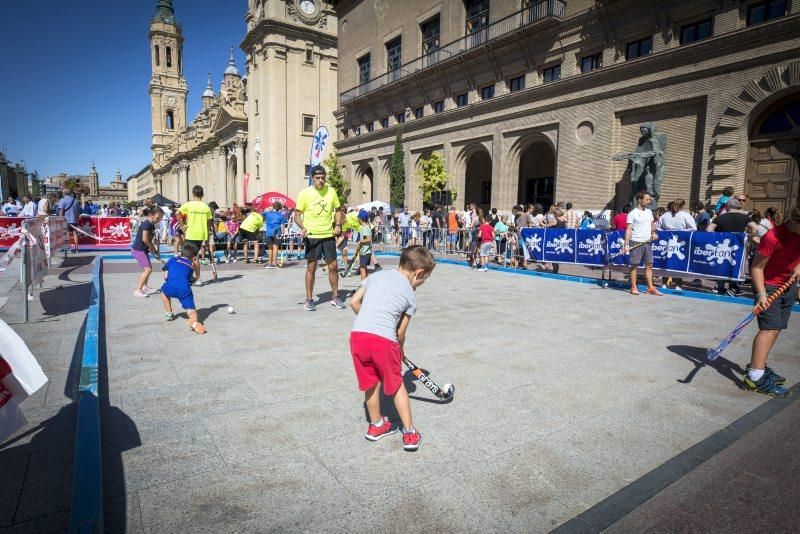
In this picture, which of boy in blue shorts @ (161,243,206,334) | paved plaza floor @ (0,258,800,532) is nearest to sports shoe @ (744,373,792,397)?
paved plaza floor @ (0,258,800,532)

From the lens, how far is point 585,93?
20.1 meters

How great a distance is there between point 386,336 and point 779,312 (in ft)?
12.2

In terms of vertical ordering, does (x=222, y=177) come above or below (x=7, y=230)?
above

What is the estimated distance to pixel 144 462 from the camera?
2723 millimetres

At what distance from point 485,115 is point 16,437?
83.1 feet

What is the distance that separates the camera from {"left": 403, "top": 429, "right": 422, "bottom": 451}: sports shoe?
291cm

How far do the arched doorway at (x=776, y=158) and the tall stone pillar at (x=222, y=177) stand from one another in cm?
5804

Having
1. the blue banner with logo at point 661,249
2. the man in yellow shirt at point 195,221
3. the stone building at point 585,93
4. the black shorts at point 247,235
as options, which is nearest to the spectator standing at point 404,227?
the stone building at point 585,93

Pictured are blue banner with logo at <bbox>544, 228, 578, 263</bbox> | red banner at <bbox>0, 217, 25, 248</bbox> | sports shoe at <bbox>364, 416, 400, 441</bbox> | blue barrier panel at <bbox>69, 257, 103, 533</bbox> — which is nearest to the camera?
blue barrier panel at <bbox>69, 257, 103, 533</bbox>

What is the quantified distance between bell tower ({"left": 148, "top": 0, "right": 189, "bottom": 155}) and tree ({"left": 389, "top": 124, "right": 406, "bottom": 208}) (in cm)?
8568

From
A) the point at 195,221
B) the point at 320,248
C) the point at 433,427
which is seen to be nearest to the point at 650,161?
the point at 320,248

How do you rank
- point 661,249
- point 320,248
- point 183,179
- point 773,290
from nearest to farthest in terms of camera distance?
point 773,290 → point 320,248 → point 661,249 → point 183,179

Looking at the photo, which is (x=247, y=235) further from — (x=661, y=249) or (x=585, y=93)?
(x=585, y=93)

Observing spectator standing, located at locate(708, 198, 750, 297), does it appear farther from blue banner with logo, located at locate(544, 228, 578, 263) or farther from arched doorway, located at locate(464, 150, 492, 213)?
arched doorway, located at locate(464, 150, 492, 213)
